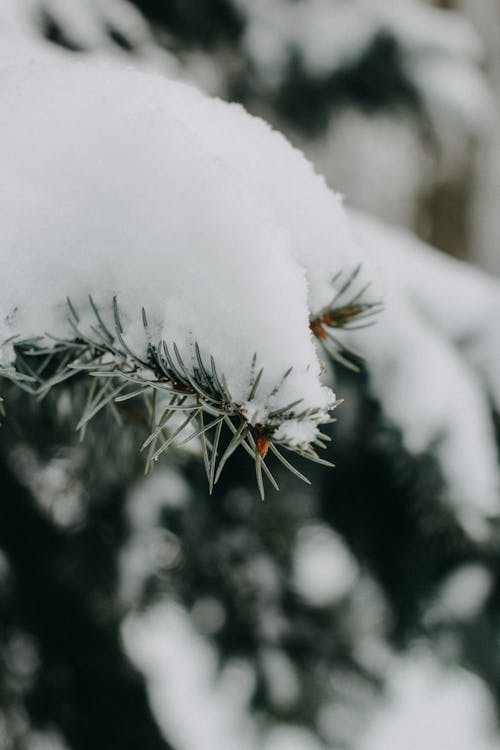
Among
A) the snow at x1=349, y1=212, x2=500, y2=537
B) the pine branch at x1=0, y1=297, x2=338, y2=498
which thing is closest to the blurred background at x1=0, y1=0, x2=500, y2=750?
the snow at x1=349, y1=212, x2=500, y2=537

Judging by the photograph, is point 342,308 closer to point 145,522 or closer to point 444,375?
point 444,375

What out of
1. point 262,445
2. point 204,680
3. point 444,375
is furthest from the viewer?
point 204,680

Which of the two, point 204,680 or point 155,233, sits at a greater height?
point 155,233

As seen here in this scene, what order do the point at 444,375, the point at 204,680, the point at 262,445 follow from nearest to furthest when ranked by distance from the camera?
the point at 262,445, the point at 444,375, the point at 204,680

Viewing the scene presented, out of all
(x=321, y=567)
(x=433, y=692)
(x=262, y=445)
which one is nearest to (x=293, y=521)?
(x=321, y=567)

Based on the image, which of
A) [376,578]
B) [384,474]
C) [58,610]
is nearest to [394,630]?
[376,578]

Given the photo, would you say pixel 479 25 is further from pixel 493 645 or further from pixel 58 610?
pixel 58 610
